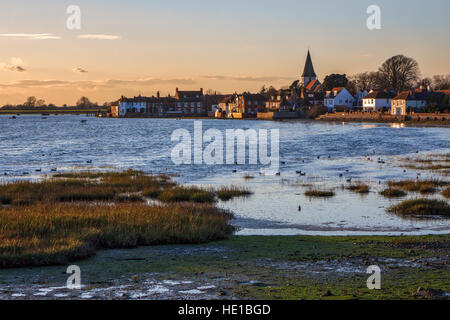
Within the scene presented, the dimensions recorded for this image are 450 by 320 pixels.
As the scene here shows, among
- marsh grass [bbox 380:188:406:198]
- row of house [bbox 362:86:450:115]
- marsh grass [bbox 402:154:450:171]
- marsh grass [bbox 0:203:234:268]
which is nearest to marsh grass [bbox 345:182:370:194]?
marsh grass [bbox 380:188:406:198]

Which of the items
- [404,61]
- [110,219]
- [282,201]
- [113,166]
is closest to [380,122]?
[404,61]

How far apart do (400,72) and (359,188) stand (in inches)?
6359

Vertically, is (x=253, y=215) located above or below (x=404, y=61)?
below

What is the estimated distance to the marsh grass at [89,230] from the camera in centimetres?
1631


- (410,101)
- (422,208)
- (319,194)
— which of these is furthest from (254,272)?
(410,101)

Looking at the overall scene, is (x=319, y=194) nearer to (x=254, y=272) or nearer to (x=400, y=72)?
(x=254, y=272)

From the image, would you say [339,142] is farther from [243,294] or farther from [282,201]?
[243,294]

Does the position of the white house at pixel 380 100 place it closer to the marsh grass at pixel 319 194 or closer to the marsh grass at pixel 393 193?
the marsh grass at pixel 393 193

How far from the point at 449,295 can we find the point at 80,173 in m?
35.0

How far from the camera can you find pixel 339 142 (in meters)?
84.8

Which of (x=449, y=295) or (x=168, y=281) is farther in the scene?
(x=168, y=281)

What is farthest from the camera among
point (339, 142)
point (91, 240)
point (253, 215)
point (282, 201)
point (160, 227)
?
point (339, 142)

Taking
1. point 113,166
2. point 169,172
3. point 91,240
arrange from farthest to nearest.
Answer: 1. point 113,166
2. point 169,172
3. point 91,240

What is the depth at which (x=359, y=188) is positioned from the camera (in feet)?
115
